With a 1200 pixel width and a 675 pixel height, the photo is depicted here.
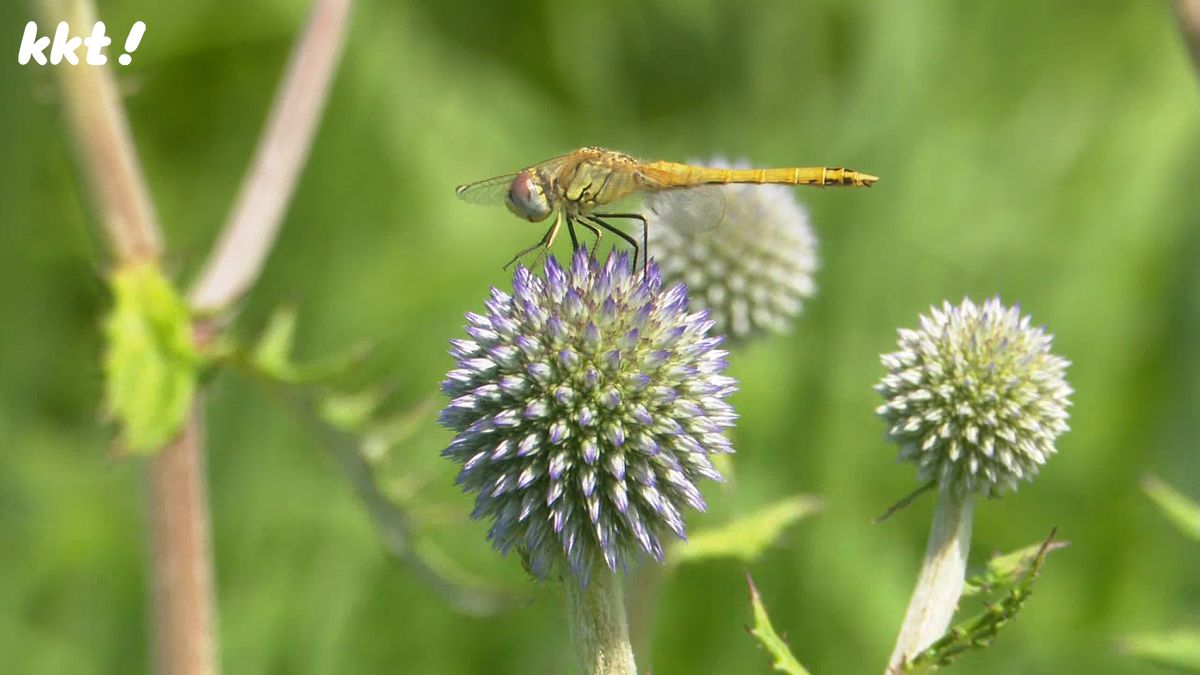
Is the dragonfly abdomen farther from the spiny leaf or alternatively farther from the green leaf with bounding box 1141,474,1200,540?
the spiny leaf

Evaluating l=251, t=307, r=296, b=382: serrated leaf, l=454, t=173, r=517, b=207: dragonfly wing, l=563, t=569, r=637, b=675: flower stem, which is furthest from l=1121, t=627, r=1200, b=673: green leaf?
l=251, t=307, r=296, b=382: serrated leaf

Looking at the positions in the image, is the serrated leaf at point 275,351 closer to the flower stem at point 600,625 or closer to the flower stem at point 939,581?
the flower stem at point 600,625

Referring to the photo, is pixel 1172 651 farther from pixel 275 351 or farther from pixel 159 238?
pixel 159 238

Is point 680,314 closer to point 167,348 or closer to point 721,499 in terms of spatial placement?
point 167,348

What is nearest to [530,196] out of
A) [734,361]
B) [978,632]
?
[978,632]

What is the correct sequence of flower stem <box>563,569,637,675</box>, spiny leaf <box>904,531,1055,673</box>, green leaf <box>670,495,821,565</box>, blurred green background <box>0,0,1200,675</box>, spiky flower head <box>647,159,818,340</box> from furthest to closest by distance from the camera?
1. blurred green background <box>0,0,1200,675</box>
2. spiky flower head <box>647,159,818,340</box>
3. green leaf <box>670,495,821,565</box>
4. flower stem <box>563,569,637,675</box>
5. spiny leaf <box>904,531,1055,673</box>
